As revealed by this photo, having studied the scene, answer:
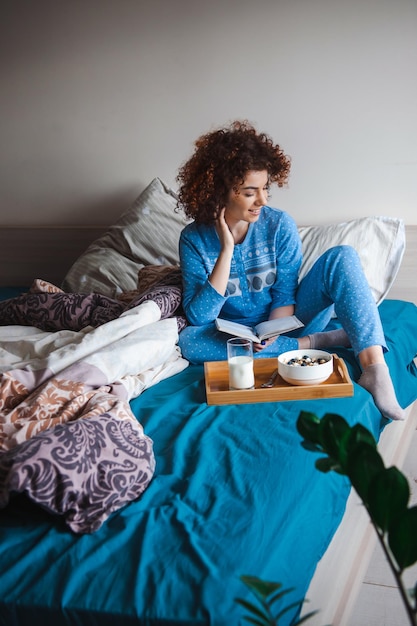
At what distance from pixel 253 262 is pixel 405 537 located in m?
1.77

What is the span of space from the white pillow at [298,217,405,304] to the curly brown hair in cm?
38

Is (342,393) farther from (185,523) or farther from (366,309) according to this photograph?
(185,523)

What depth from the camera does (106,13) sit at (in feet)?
9.94

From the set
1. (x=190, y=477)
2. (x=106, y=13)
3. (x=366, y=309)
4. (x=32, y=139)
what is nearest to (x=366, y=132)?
(x=366, y=309)

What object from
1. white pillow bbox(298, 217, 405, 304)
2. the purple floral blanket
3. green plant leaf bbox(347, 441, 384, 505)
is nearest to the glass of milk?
the purple floral blanket

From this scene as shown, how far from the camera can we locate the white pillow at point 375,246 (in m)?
2.61

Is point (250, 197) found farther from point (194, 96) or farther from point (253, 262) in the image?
point (194, 96)

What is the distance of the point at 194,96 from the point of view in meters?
2.99

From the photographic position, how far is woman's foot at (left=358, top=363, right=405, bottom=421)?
197cm

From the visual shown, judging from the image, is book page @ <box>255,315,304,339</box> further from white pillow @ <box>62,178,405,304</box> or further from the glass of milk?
white pillow @ <box>62,178,405,304</box>

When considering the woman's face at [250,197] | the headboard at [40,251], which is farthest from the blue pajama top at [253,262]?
the headboard at [40,251]

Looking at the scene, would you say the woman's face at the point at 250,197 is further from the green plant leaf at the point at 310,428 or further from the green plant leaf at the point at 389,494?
the green plant leaf at the point at 389,494

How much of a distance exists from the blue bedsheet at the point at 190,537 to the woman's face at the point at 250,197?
749mm

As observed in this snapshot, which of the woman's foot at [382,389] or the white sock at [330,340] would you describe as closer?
the woman's foot at [382,389]
